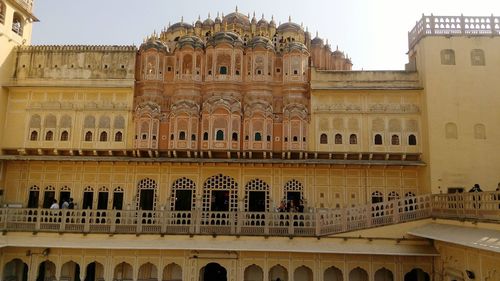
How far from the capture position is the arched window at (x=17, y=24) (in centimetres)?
2209

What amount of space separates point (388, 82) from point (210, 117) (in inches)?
341

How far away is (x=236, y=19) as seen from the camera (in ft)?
87.0

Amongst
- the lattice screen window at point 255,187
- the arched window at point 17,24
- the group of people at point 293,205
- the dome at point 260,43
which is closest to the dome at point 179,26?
the dome at point 260,43

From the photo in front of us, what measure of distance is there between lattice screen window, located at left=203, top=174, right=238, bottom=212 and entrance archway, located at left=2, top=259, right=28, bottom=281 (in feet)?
27.4

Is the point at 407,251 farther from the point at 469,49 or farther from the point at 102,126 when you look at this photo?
the point at 102,126

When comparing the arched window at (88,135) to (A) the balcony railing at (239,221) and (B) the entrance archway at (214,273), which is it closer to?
(A) the balcony railing at (239,221)

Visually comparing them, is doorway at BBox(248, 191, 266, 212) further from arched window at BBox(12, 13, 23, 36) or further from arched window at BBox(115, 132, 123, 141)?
arched window at BBox(12, 13, 23, 36)

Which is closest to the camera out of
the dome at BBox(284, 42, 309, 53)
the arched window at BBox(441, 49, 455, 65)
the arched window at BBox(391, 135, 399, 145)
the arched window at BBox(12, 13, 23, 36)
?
the arched window at BBox(441, 49, 455, 65)

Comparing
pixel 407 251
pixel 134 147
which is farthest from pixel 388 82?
pixel 134 147

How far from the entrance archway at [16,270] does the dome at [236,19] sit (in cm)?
1699

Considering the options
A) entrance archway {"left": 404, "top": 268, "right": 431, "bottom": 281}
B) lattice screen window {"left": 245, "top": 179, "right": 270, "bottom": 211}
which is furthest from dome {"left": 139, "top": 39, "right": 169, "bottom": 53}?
entrance archway {"left": 404, "top": 268, "right": 431, "bottom": 281}

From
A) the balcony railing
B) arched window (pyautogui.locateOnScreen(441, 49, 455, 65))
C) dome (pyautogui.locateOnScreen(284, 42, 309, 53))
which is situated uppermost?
dome (pyautogui.locateOnScreen(284, 42, 309, 53))

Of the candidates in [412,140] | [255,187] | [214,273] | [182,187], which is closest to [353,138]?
[412,140]

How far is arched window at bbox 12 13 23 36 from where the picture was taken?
22.1 m
